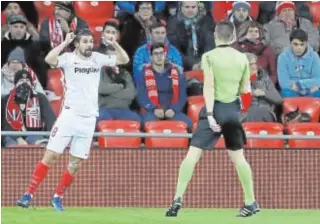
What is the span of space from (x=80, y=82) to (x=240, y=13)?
5.04 meters

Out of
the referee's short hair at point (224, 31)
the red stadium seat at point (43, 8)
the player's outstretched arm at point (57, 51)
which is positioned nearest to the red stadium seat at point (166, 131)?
the player's outstretched arm at point (57, 51)

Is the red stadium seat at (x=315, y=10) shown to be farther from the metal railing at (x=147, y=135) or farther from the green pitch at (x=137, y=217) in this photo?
the green pitch at (x=137, y=217)

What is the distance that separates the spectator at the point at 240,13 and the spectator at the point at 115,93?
5.93 feet

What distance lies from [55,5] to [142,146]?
3232 mm

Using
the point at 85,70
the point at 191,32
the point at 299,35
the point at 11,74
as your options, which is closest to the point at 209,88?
the point at 85,70

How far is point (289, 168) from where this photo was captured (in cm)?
1598

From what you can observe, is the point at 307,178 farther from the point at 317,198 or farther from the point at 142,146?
the point at 142,146

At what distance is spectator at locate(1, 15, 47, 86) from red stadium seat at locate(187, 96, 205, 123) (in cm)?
205

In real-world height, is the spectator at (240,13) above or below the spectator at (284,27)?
above

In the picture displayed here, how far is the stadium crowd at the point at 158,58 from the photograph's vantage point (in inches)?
654

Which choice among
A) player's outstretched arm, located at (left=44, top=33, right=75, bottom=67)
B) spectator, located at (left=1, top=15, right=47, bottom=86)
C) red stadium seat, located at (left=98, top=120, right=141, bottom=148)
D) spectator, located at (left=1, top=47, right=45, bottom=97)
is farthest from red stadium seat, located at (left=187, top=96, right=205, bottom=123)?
player's outstretched arm, located at (left=44, top=33, right=75, bottom=67)

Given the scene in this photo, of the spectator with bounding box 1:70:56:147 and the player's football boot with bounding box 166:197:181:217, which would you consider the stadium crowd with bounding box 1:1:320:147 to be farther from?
the player's football boot with bounding box 166:197:181:217

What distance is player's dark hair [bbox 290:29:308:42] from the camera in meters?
17.2

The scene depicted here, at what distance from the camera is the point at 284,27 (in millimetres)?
18328
